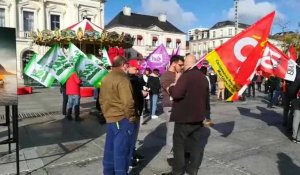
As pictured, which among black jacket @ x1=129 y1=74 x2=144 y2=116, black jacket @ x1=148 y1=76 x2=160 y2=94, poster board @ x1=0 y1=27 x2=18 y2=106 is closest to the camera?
poster board @ x1=0 y1=27 x2=18 y2=106

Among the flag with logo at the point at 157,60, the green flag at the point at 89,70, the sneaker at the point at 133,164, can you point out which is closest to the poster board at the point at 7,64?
the sneaker at the point at 133,164

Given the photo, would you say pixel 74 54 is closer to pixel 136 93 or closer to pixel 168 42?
pixel 136 93

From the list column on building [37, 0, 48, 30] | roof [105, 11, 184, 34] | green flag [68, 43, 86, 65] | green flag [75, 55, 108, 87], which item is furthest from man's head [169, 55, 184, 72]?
roof [105, 11, 184, 34]

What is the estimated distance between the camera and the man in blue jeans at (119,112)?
412 centimetres

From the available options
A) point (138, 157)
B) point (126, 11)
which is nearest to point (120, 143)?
point (138, 157)

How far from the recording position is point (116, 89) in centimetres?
416

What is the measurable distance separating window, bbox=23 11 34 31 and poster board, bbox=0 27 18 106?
35.7m

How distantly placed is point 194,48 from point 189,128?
9682 cm

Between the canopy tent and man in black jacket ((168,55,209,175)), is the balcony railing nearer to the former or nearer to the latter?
the canopy tent

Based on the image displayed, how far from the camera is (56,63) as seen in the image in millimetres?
6996

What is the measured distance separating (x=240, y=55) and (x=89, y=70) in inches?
134

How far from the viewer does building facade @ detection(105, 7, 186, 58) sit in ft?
185

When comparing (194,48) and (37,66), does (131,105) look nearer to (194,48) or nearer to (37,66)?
(37,66)

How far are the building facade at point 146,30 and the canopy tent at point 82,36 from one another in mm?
37499
